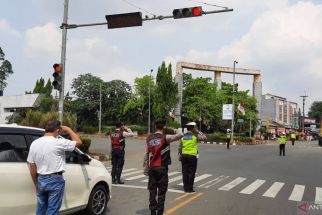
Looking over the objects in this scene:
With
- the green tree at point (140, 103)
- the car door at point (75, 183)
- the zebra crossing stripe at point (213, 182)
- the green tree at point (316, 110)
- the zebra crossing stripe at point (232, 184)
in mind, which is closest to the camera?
the car door at point (75, 183)

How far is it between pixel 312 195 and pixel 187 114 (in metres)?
64.4

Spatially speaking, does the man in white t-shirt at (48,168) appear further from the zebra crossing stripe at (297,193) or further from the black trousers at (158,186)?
the zebra crossing stripe at (297,193)

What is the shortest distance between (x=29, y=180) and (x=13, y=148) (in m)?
0.54

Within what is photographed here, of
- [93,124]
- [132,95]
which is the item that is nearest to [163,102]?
[132,95]

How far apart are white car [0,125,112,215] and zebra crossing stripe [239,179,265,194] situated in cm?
512

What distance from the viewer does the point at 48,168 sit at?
6156mm

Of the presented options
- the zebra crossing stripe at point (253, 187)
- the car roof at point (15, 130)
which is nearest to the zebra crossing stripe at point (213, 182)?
the zebra crossing stripe at point (253, 187)

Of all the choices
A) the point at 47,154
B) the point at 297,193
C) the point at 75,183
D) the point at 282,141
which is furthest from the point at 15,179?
the point at 282,141

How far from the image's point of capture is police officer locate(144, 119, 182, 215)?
Answer: 7.72 meters

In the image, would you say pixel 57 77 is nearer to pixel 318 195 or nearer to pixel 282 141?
pixel 318 195

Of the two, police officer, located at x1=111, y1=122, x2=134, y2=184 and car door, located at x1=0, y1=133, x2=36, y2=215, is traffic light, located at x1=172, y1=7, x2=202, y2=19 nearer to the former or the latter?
police officer, located at x1=111, y1=122, x2=134, y2=184

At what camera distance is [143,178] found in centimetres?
1489

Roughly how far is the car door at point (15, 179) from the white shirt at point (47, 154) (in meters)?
0.34

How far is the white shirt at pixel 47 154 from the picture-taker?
6148 mm
